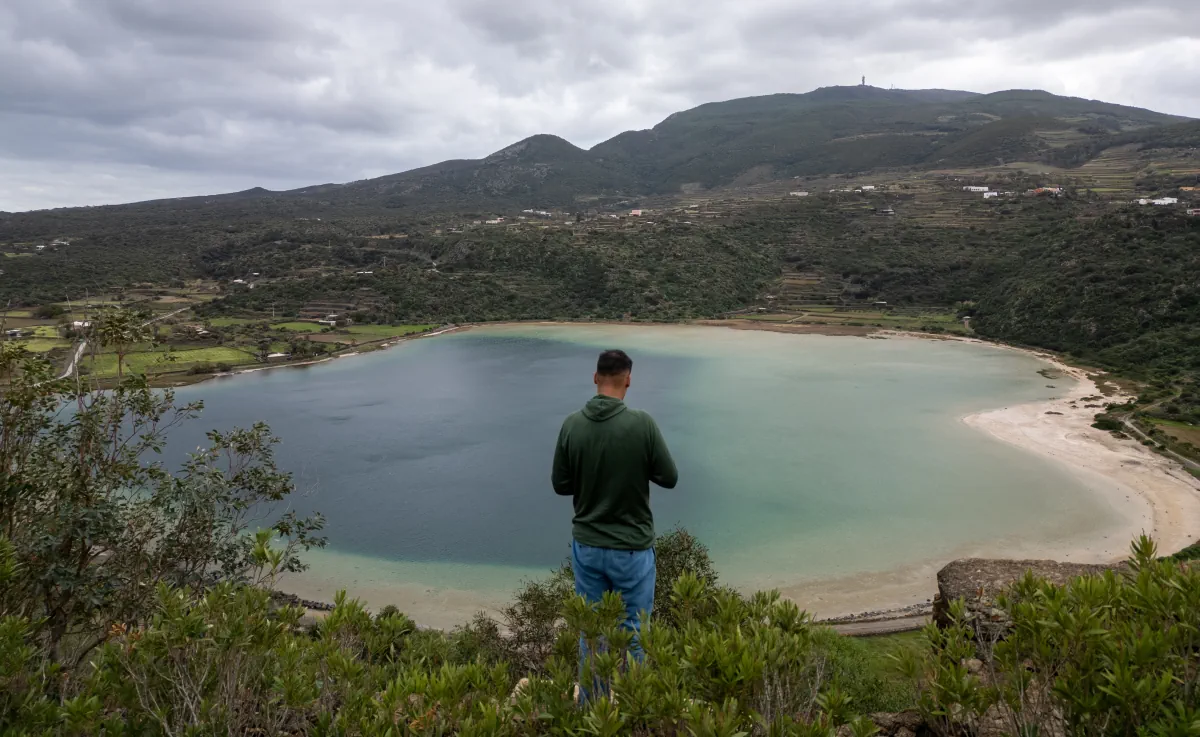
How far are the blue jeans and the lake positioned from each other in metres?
9.58

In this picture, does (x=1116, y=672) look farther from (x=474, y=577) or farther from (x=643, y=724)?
(x=474, y=577)

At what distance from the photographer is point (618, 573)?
3123 mm

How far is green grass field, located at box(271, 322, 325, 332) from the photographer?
164 ft

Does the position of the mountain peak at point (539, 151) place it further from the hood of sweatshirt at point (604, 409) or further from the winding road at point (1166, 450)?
the hood of sweatshirt at point (604, 409)

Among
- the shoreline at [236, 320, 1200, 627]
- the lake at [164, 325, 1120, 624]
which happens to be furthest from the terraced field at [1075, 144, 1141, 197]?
the shoreline at [236, 320, 1200, 627]

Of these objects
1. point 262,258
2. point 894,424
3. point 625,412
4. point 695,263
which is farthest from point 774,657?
point 262,258

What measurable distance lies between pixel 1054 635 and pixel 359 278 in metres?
64.7

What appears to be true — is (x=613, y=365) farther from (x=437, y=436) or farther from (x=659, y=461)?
(x=437, y=436)

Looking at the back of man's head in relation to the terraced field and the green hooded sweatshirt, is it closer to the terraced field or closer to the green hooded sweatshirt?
the green hooded sweatshirt

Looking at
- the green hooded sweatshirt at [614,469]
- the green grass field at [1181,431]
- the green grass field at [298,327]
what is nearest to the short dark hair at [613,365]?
the green hooded sweatshirt at [614,469]

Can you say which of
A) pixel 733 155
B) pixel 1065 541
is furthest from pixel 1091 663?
pixel 733 155

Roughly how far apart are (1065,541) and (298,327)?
1977 inches

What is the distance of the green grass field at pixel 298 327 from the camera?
1973 inches

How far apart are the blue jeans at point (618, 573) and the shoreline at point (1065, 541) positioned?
327 inches
